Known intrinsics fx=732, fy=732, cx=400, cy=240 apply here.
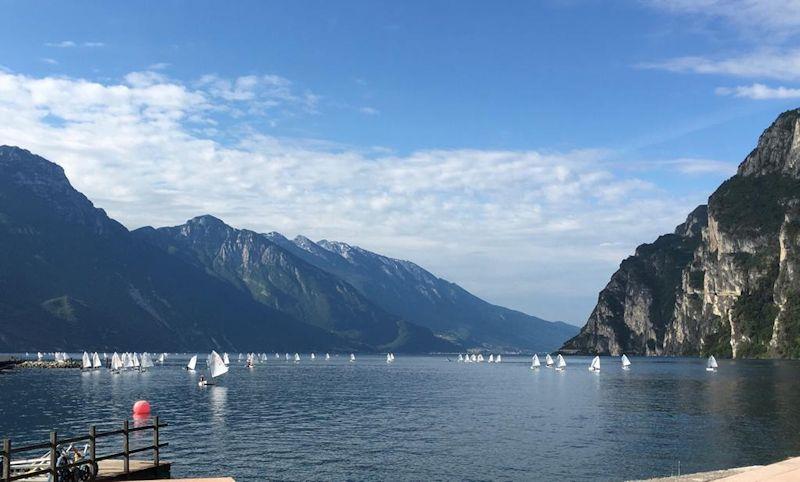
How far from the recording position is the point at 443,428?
8850 cm

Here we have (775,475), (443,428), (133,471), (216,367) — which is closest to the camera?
(775,475)

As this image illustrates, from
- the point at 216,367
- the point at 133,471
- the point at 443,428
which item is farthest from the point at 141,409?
the point at 216,367

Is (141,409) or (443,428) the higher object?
(141,409)

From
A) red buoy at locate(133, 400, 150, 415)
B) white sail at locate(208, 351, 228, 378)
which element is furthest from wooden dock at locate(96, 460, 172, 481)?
white sail at locate(208, 351, 228, 378)

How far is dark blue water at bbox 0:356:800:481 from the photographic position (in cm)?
6238

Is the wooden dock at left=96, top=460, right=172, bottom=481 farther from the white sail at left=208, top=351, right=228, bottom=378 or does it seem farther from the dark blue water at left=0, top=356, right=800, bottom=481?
the white sail at left=208, top=351, right=228, bottom=378

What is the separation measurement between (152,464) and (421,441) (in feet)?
112

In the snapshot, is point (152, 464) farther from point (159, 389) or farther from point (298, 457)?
point (159, 389)

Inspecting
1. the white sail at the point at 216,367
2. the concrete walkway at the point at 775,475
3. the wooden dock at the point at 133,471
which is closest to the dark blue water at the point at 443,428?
the wooden dock at the point at 133,471

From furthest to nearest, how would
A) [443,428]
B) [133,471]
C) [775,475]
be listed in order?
[443,428] → [133,471] → [775,475]

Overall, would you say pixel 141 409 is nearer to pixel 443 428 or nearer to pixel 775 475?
pixel 443 428

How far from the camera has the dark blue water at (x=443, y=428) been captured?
205ft

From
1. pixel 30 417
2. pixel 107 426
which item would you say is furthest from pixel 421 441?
pixel 30 417

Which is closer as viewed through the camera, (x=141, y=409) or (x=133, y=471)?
(x=133, y=471)
